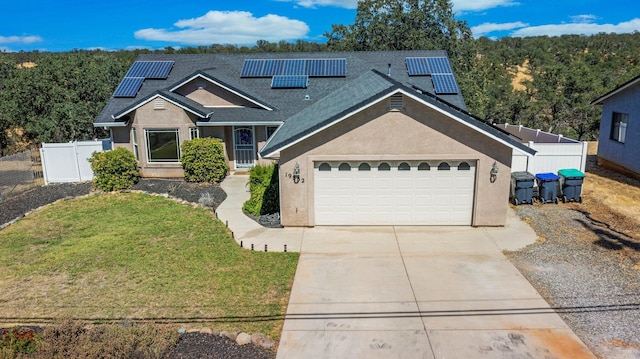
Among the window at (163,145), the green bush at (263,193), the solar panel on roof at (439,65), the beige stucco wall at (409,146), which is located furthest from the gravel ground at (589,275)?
the window at (163,145)

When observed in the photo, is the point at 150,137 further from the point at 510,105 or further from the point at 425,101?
the point at 510,105

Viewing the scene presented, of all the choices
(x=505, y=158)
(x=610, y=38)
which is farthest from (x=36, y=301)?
(x=610, y=38)

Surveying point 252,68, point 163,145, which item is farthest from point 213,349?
point 252,68

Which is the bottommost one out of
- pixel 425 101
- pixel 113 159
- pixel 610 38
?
pixel 113 159

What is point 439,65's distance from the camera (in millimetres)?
22891

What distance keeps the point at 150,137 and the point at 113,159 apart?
2056 mm

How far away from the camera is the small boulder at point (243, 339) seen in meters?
8.24

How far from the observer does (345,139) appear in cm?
1357

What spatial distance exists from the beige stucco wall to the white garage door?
11.5 inches

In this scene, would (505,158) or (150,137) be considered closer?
(505,158)

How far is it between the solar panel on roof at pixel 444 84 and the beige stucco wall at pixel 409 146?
330 inches

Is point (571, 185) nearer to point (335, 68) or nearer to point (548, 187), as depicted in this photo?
point (548, 187)

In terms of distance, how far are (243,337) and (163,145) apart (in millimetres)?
14118

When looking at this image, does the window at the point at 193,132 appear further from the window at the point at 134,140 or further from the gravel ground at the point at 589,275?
the gravel ground at the point at 589,275
